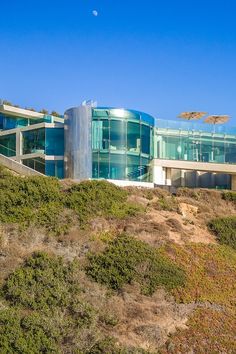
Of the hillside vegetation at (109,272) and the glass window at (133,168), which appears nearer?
the hillside vegetation at (109,272)

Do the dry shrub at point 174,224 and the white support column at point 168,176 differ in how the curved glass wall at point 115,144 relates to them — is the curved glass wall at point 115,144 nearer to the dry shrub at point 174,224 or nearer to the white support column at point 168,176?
the white support column at point 168,176

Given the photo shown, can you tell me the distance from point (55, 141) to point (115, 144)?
4835 mm

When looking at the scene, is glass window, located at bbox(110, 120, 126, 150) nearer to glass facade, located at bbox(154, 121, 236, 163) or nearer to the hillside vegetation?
glass facade, located at bbox(154, 121, 236, 163)

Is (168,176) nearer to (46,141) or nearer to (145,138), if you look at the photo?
(145,138)

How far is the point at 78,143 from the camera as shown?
38.0 m

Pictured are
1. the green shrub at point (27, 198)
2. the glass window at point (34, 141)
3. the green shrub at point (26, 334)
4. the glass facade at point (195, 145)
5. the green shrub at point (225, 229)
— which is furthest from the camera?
the glass facade at point (195, 145)

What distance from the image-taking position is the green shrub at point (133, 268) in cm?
2277

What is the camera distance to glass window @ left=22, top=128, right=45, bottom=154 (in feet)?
134

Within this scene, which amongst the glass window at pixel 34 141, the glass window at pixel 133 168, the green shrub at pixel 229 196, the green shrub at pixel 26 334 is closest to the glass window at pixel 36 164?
the glass window at pixel 34 141

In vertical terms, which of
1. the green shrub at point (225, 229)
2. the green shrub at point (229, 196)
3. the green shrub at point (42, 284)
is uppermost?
the green shrub at point (229, 196)

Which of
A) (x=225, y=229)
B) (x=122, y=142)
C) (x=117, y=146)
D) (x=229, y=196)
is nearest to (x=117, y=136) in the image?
(x=122, y=142)

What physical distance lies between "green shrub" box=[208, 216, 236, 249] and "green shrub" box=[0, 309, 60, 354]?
39.1 ft

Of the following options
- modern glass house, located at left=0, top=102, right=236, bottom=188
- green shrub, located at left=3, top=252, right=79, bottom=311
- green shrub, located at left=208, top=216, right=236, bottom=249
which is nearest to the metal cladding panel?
modern glass house, located at left=0, top=102, right=236, bottom=188

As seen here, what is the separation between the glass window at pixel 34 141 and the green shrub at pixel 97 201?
1087cm
